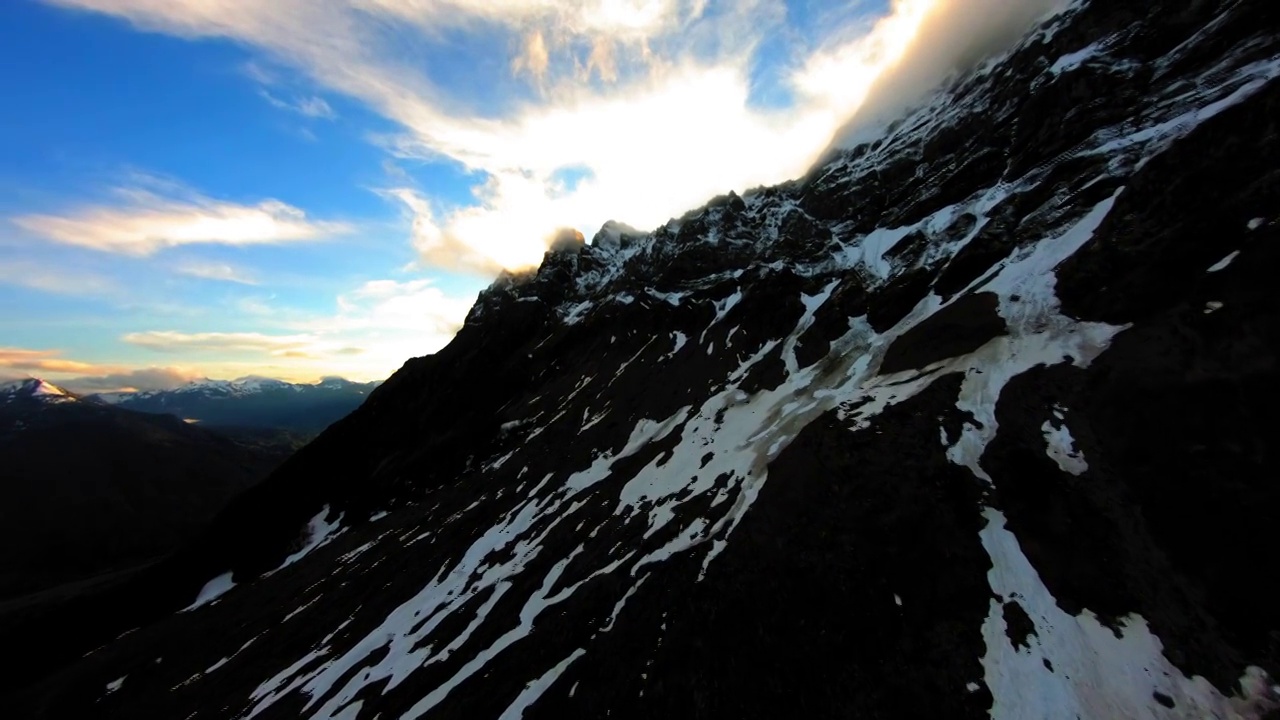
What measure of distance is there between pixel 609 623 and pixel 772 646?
11393 millimetres

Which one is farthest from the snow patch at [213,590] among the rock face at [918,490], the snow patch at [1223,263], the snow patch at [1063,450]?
the snow patch at [1223,263]

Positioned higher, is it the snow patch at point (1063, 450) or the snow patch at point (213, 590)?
the snow patch at point (213, 590)

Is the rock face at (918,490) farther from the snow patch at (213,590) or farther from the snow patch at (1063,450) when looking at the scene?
the snow patch at (213,590)

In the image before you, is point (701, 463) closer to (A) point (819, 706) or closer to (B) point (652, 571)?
(B) point (652, 571)

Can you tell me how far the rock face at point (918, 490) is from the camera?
77.5ft

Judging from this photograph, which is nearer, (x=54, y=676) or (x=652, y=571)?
(x=652, y=571)

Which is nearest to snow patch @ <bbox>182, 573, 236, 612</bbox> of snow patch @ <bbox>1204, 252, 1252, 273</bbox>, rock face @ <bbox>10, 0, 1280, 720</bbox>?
rock face @ <bbox>10, 0, 1280, 720</bbox>

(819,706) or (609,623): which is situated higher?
(609,623)

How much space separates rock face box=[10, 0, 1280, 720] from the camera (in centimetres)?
2362

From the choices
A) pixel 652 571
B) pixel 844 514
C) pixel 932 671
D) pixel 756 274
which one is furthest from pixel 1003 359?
pixel 756 274

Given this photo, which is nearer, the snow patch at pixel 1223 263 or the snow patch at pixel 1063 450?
the snow patch at pixel 1063 450

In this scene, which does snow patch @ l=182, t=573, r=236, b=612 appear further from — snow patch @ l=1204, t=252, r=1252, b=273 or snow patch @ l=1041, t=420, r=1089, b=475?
snow patch @ l=1204, t=252, r=1252, b=273

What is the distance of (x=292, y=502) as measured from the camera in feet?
378

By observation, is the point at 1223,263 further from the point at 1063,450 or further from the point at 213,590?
the point at 213,590
